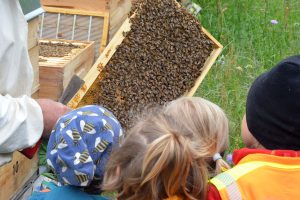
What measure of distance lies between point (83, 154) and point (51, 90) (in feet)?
5.66

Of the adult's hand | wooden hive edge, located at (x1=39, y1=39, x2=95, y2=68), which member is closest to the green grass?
wooden hive edge, located at (x1=39, y1=39, x2=95, y2=68)

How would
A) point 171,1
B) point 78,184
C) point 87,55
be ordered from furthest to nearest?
1. point 171,1
2. point 87,55
3. point 78,184

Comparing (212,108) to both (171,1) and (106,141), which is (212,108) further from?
(171,1)

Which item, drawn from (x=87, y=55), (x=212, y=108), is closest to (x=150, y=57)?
(x=87, y=55)

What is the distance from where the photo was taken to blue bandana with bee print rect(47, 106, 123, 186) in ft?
6.32

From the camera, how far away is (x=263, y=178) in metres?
1.80

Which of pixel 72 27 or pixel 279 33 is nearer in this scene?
pixel 72 27

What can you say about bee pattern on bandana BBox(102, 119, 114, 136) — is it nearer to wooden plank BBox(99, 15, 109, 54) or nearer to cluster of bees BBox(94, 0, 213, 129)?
cluster of bees BBox(94, 0, 213, 129)

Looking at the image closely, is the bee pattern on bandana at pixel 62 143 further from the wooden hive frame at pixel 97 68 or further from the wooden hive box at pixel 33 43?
the wooden hive frame at pixel 97 68

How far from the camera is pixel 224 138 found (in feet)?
6.52

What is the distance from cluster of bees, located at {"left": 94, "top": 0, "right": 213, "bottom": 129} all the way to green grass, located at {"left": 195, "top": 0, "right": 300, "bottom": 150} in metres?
0.36

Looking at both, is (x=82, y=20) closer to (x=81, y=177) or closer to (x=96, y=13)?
(x=96, y=13)

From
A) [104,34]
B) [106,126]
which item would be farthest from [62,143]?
[104,34]

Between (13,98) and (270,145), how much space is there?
0.95m
